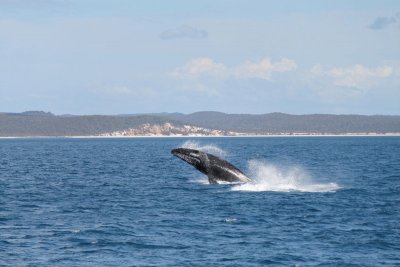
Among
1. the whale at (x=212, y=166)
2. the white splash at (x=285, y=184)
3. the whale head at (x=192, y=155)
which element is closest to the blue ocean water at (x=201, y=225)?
the white splash at (x=285, y=184)

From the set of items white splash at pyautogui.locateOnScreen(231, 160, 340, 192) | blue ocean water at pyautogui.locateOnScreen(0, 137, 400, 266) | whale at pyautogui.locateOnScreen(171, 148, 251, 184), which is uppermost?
whale at pyautogui.locateOnScreen(171, 148, 251, 184)

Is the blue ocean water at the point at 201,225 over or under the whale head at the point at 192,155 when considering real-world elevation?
under

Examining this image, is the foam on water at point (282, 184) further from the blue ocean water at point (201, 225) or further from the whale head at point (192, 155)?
the whale head at point (192, 155)

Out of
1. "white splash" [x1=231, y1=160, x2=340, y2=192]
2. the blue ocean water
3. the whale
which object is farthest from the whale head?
"white splash" [x1=231, y1=160, x2=340, y2=192]

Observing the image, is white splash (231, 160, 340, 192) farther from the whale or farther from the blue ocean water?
the whale

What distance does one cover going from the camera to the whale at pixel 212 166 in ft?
165

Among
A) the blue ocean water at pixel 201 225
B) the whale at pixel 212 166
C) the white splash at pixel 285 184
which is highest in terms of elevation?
the whale at pixel 212 166

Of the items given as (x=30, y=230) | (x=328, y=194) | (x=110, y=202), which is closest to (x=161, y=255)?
(x=30, y=230)

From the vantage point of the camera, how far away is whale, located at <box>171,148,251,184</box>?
50156 mm

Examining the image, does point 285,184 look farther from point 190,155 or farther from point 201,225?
point 201,225

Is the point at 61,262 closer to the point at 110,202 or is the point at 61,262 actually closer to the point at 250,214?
the point at 250,214

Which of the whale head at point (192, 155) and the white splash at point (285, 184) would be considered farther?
the white splash at point (285, 184)

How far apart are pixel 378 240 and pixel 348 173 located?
42.9 meters

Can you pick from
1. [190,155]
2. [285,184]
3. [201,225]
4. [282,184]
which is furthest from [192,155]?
[201,225]
